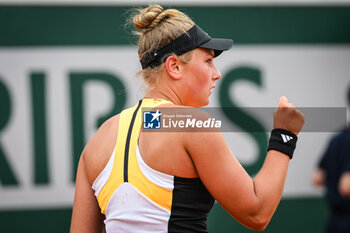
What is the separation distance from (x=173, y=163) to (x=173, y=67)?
0.36 meters

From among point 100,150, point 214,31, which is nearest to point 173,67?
point 100,150

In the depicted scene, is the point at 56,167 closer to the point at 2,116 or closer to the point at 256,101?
the point at 2,116

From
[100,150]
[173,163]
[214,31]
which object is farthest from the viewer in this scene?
[214,31]

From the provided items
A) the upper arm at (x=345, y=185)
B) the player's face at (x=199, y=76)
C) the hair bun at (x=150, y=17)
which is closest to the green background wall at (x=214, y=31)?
the upper arm at (x=345, y=185)

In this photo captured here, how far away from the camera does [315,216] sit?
3.96 metres

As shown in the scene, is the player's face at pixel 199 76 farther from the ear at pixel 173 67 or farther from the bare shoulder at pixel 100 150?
the bare shoulder at pixel 100 150

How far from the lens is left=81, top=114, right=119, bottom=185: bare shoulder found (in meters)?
1.41

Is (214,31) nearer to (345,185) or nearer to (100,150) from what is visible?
(345,185)

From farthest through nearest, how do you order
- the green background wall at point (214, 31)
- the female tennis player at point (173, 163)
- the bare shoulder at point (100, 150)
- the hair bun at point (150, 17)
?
the green background wall at point (214, 31)
the hair bun at point (150, 17)
the bare shoulder at point (100, 150)
the female tennis player at point (173, 163)

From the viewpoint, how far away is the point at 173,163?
127 centimetres

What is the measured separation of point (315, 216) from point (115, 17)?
2.42 metres

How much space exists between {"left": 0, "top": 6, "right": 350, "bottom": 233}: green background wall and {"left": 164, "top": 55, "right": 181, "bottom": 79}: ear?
237cm

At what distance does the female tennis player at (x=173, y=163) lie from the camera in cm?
126

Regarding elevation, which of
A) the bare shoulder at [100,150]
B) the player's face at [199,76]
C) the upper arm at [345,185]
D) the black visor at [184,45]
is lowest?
the upper arm at [345,185]
